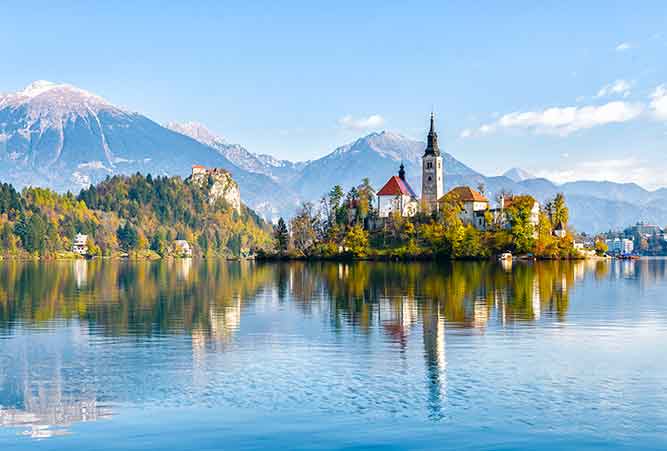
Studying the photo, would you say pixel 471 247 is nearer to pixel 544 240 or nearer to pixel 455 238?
pixel 455 238

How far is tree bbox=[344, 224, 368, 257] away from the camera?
189125 mm

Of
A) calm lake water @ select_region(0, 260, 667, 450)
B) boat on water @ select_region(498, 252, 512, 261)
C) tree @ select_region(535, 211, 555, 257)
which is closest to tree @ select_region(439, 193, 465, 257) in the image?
boat on water @ select_region(498, 252, 512, 261)

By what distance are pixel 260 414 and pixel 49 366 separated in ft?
42.5

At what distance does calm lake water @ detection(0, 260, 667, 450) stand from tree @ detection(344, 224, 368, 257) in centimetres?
12826

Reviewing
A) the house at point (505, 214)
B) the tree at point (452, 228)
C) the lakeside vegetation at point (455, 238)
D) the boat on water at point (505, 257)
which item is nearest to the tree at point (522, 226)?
the lakeside vegetation at point (455, 238)

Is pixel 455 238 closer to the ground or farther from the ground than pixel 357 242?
farther from the ground

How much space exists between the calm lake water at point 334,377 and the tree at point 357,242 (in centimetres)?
12826

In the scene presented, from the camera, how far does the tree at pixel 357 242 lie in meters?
189

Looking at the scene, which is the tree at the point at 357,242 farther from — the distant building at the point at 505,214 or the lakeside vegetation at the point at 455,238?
the distant building at the point at 505,214

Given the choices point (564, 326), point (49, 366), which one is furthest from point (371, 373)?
point (564, 326)

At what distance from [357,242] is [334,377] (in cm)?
15911

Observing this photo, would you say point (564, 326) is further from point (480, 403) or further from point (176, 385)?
point (176, 385)

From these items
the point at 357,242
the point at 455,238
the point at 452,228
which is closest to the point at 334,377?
the point at 455,238

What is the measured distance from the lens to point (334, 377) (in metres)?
31.5
